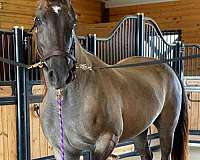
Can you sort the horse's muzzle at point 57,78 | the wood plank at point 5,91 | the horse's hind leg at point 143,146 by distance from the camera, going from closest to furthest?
the horse's muzzle at point 57,78 < the horse's hind leg at point 143,146 < the wood plank at point 5,91

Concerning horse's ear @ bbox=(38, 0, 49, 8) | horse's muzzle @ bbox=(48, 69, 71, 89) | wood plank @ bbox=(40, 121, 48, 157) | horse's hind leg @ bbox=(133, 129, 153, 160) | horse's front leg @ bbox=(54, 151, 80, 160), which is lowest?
wood plank @ bbox=(40, 121, 48, 157)

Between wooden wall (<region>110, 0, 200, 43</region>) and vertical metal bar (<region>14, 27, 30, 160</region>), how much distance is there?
3.90 m

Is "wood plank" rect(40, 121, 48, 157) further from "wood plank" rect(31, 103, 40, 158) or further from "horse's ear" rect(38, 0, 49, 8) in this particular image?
"horse's ear" rect(38, 0, 49, 8)

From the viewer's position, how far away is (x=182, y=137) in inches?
92.6

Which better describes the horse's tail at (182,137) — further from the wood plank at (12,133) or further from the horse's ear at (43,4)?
the horse's ear at (43,4)

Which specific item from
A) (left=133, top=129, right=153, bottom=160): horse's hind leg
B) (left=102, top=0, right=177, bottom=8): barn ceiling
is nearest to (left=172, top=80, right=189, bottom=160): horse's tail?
(left=133, top=129, right=153, bottom=160): horse's hind leg

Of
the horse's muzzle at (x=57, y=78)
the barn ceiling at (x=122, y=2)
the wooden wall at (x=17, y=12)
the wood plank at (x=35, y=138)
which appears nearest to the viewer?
the horse's muzzle at (x=57, y=78)

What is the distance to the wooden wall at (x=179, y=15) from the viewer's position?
5.86 meters

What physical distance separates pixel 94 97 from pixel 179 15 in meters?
5.05

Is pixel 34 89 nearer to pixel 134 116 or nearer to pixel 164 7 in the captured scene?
pixel 134 116

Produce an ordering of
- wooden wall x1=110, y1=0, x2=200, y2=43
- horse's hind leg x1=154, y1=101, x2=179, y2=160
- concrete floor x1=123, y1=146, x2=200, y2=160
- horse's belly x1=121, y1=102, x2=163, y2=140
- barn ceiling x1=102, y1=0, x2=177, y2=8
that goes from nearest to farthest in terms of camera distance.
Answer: horse's belly x1=121, y1=102, x2=163, y2=140 → horse's hind leg x1=154, y1=101, x2=179, y2=160 → concrete floor x1=123, y1=146, x2=200, y2=160 → wooden wall x1=110, y1=0, x2=200, y2=43 → barn ceiling x1=102, y1=0, x2=177, y2=8

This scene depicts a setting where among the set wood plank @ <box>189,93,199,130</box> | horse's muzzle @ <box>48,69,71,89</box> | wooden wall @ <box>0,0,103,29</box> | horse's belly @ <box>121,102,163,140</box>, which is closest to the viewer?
horse's muzzle @ <box>48,69,71,89</box>

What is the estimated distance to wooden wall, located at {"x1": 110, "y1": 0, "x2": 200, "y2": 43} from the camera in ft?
19.2

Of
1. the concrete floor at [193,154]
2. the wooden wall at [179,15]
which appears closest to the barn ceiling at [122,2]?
the wooden wall at [179,15]
